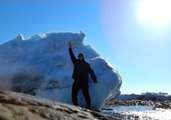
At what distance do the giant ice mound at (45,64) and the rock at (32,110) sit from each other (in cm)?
1499

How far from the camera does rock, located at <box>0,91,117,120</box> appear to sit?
249cm

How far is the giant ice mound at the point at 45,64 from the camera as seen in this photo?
1912 centimetres

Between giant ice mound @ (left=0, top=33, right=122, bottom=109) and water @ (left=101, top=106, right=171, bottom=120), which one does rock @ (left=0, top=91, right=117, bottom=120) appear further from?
giant ice mound @ (left=0, top=33, right=122, bottom=109)

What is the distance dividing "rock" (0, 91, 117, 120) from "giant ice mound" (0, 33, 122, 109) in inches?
590

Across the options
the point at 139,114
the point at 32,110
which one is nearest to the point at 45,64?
the point at 139,114

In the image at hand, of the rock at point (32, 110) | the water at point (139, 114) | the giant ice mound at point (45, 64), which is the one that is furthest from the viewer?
the giant ice mound at point (45, 64)

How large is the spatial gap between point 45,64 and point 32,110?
1945 centimetres

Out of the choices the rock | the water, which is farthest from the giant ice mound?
the rock

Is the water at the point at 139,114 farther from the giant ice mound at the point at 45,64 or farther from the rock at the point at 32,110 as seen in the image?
the rock at the point at 32,110

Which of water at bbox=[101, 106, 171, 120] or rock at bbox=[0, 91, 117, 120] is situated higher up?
water at bbox=[101, 106, 171, 120]

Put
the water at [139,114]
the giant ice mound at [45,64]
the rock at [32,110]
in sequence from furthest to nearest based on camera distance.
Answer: the giant ice mound at [45,64]
the water at [139,114]
the rock at [32,110]

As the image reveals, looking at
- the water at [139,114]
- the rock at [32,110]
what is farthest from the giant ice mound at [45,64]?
the rock at [32,110]

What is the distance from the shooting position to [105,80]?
17.5 m

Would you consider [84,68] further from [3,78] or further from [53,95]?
[3,78]
